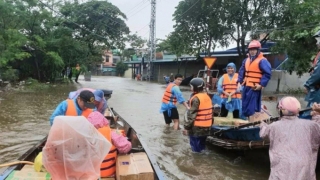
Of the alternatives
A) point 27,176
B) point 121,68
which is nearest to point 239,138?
point 27,176

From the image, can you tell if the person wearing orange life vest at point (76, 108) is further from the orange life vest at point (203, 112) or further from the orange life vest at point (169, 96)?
the orange life vest at point (169, 96)

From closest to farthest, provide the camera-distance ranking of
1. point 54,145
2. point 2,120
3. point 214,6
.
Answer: point 54,145 → point 2,120 → point 214,6

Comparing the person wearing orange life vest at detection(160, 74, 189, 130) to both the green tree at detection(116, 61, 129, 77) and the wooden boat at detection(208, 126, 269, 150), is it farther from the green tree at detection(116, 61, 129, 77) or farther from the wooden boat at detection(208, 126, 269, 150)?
the green tree at detection(116, 61, 129, 77)

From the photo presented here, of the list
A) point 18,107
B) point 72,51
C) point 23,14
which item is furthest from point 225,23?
point 18,107

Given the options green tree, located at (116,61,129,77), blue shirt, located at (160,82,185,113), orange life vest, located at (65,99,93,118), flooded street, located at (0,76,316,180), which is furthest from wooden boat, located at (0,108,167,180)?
green tree, located at (116,61,129,77)

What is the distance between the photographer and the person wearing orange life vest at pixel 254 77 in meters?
6.03

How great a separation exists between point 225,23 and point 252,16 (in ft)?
6.56

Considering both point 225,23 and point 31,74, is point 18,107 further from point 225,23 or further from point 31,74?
point 225,23

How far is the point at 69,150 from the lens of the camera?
2264 millimetres

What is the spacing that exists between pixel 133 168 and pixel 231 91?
4555 millimetres

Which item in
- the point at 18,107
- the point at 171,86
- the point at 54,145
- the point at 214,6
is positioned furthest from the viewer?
the point at 214,6

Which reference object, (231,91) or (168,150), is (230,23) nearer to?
(231,91)

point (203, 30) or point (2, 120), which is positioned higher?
point (203, 30)

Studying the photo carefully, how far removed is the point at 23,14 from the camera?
21891 mm
